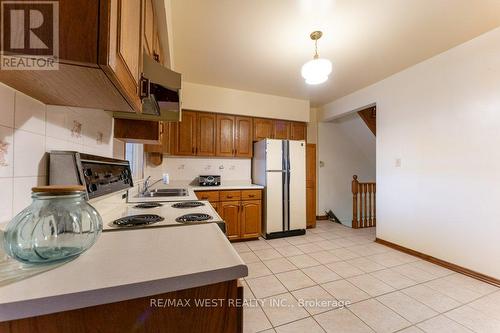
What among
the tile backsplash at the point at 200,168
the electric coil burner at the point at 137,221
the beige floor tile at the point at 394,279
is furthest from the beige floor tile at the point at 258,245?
the electric coil burner at the point at 137,221

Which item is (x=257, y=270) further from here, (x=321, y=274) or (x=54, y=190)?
(x=54, y=190)

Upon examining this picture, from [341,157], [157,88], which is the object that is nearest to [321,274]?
[157,88]

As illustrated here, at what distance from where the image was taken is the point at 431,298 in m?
1.81

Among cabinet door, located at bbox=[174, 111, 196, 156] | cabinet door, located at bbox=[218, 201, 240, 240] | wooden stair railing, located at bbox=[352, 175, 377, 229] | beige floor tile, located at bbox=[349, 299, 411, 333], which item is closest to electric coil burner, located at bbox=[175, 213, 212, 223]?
beige floor tile, located at bbox=[349, 299, 411, 333]

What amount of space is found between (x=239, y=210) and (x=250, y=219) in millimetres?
233

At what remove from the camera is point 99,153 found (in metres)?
1.37

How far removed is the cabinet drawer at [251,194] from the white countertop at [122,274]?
2502mm

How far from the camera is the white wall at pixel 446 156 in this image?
2068 millimetres

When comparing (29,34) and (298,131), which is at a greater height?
(298,131)

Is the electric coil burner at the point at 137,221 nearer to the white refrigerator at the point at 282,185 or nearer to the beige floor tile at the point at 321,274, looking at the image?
the beige floor tile at the point at 321,274

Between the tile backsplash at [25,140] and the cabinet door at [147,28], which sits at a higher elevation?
the cabinet door at [147,28]

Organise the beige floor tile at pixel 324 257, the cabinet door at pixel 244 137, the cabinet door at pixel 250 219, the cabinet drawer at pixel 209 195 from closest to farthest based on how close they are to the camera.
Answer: the beige floor tile at pixel 324 257 < the cabinet drawer at pixel 209 195 < the cabinet door at pixel 250 219 < the cabinet door at pixel 244 137

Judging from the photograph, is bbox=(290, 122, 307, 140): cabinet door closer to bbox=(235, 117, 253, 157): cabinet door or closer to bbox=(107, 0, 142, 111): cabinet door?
bbox=(235, 117, 253, 157): cabinet door

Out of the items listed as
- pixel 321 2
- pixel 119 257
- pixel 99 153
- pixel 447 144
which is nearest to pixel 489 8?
pixel 447 144
